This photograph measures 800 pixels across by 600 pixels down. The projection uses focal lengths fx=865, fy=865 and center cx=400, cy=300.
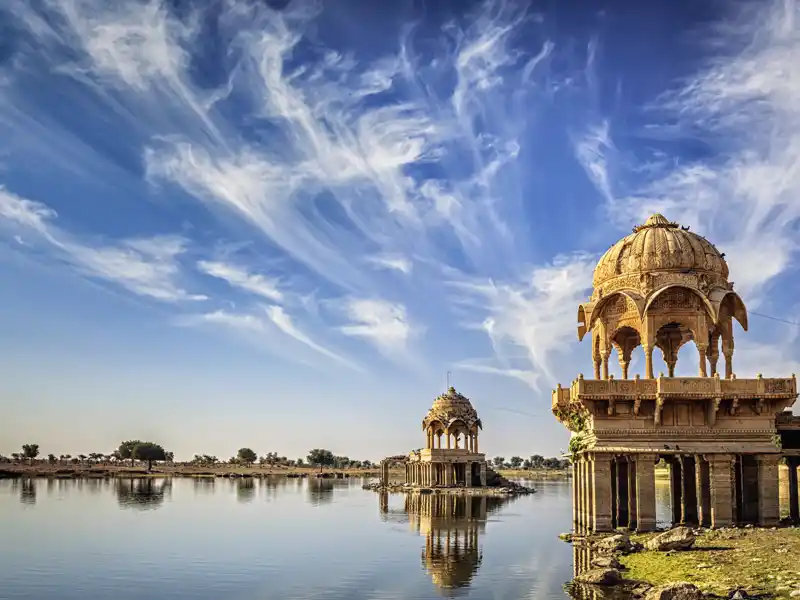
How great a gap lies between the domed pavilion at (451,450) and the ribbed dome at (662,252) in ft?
199

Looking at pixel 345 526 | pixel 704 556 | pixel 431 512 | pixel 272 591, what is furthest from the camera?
pixel 431 512

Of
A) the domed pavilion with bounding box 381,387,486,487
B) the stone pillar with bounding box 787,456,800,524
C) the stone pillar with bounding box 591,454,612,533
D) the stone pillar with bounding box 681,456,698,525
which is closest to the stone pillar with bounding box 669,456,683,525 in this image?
the stone pillar with bounding box 681,456,698,525

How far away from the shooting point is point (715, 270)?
105ft

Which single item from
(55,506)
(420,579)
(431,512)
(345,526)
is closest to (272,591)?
(420,579)

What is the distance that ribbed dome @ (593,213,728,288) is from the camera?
31766mm

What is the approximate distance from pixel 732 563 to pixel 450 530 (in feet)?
80.0

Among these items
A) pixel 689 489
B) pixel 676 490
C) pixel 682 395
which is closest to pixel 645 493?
pixel 682 395

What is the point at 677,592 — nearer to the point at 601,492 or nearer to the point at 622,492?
the point at 601,492

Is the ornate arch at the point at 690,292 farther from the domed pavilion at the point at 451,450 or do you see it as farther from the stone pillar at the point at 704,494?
the domed pavilion at the point at 451,450

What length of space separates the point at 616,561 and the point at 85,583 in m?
17.3

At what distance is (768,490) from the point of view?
96.6 feet

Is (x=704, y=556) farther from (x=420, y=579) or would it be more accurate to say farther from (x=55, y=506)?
(x=55, y=506)

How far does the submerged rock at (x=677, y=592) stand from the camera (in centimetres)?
1833

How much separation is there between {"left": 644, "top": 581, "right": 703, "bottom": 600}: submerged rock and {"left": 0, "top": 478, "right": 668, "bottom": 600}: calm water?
5.30 m
